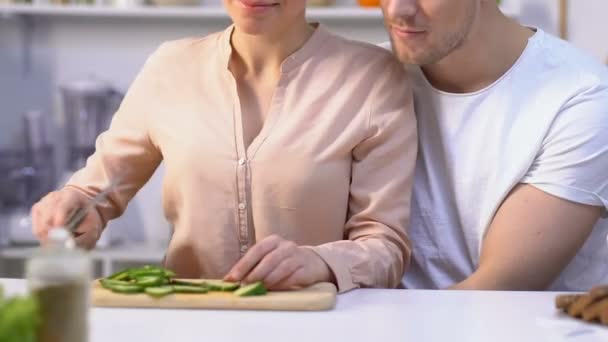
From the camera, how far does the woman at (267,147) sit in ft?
5.36

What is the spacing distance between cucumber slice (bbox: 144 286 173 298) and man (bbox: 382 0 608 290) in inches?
19.5

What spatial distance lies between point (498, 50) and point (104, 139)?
723 millimetres

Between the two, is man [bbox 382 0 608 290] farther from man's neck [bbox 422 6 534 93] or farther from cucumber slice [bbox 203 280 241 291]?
cucumber slice [bbox 203 280 241 291]

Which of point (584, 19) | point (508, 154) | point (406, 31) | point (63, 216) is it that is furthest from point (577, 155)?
point (584, 19)

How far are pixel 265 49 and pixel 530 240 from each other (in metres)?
0.55

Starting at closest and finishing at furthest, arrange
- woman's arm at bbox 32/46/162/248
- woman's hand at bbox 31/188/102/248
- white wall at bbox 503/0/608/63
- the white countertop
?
1. the white countertop
2. woman's hand at bbox 31/188/102/248
3. woman's arm at bbox 32/46/162/248
4. white wall at bbox 503/0/608/63

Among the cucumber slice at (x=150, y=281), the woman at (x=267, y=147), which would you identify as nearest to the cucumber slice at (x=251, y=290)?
the cucumber slice at (x=150, y=281)

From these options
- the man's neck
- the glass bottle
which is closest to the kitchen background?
the man's neck

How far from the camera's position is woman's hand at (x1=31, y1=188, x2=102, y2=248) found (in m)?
1.56

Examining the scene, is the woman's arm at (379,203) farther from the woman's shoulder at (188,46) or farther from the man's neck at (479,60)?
the woman's shoulder at (188,46)

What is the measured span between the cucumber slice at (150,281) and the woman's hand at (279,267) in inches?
3.6

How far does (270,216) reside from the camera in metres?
1.66

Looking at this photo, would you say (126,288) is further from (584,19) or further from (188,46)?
(584,19)

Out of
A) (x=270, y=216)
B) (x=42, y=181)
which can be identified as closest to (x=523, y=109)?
(x=270, y=216)
